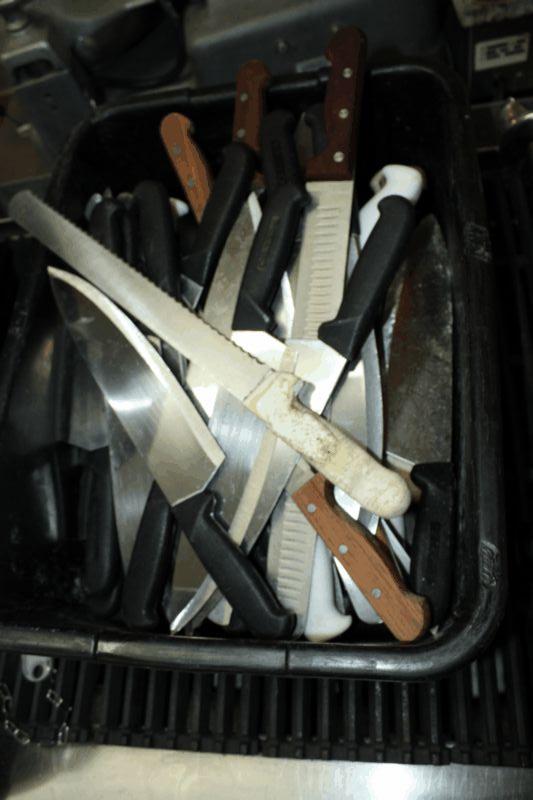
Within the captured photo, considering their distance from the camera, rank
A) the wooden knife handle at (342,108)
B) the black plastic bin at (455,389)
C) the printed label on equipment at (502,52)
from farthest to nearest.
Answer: the printed label on equipment at (502,52), the wooden knife handle at (342,108), the black plastic bin at (455,389)

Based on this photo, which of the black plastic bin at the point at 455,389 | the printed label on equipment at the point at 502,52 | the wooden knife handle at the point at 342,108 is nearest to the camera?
the black plastic bin at the point at 455,389

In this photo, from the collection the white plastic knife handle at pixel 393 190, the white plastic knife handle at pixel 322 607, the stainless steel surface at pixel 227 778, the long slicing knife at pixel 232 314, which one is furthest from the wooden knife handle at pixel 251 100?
the stainless steel surface at pixel 227 778

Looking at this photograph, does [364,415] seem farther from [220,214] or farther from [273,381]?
[220,214]

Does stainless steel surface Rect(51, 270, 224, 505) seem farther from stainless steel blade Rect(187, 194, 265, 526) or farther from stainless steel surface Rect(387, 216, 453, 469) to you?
stainless steel surface Rect(387, 216, 453, 469)

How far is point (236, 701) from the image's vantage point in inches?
24.7

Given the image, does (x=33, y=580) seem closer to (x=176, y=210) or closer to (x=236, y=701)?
(x=236, y=701)

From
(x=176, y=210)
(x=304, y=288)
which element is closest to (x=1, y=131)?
(x=176, y=210)

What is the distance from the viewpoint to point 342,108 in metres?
0.59

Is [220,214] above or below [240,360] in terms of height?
above

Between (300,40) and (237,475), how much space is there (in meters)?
0.41

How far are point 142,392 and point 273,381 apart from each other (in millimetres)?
115

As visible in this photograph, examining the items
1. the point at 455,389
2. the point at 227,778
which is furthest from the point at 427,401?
the point at 227,778

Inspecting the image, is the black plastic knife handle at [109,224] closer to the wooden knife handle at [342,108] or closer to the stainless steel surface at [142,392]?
the stainless steel surface at [142,392]

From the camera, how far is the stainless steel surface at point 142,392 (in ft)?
1.82
